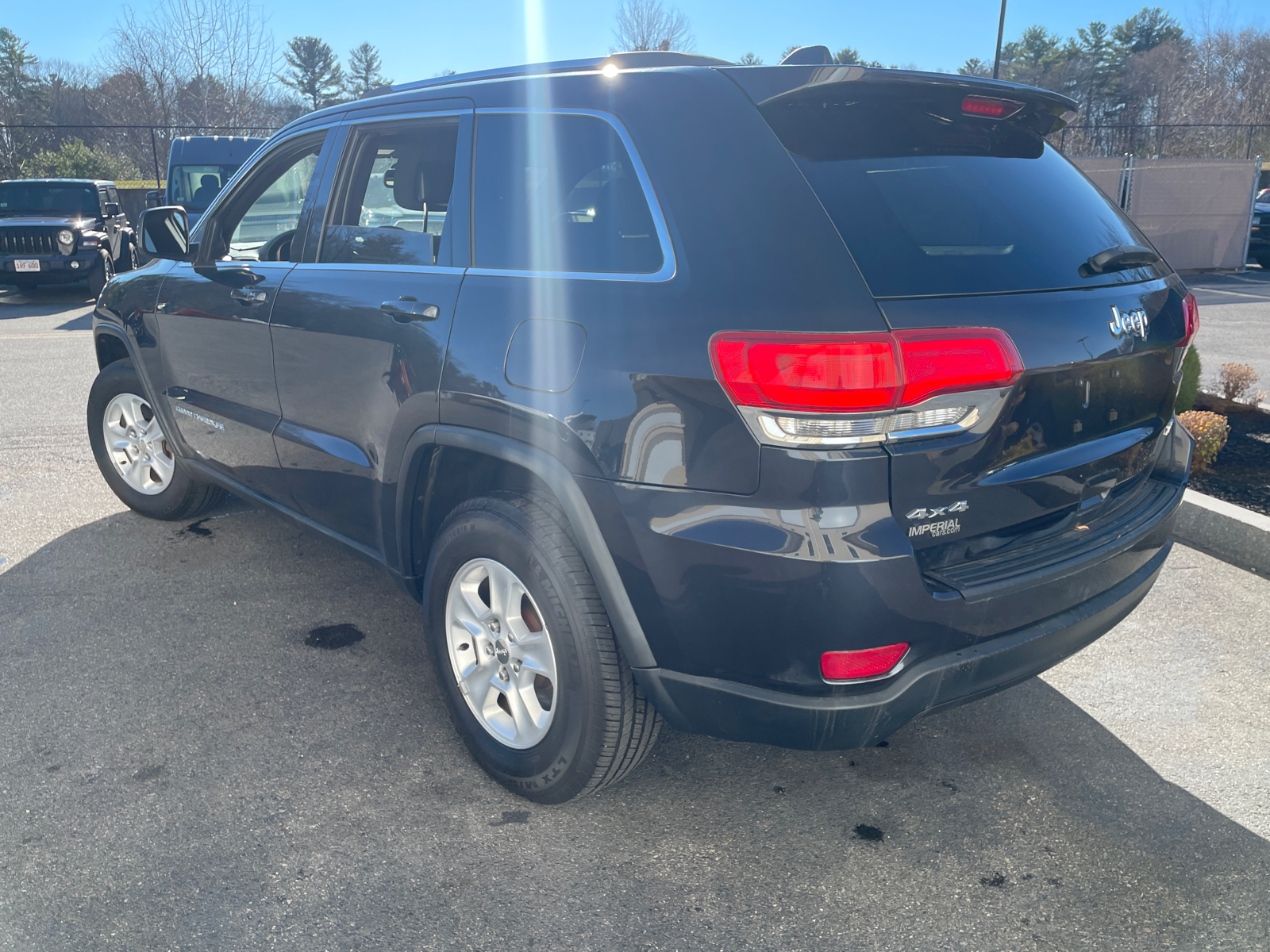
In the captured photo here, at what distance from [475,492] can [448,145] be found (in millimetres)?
1044

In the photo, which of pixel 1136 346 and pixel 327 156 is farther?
pixel 327 156

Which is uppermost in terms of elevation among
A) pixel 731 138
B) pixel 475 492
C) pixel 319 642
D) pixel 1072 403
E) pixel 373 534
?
pixel 731 138

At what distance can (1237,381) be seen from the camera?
20.3ft

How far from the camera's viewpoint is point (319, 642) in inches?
144

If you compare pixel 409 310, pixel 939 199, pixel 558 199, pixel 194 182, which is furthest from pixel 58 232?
pixel 939 199

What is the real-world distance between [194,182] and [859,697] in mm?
14987

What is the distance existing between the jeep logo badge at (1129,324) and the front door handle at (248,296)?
2701 mm

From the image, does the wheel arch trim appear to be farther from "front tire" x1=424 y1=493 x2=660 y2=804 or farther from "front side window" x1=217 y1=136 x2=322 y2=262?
"front side window" x1=217 y1=136 x2=322 y2=262

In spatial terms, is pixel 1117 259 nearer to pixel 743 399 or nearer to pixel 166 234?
pixel 743 399

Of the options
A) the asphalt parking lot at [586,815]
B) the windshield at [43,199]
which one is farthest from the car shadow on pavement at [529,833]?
the windshield at [43,199]

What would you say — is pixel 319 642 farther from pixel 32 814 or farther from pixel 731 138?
pixel 731 138

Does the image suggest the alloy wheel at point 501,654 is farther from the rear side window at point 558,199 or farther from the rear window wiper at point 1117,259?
the rear window wiper at point 1117,259

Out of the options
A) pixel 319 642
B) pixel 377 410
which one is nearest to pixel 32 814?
pixel 319 642

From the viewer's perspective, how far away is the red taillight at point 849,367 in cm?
196
